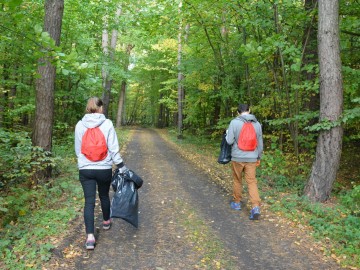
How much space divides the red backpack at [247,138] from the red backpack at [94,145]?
8.99 ft

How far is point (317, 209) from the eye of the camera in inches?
220

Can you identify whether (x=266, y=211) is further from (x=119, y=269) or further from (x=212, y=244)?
(x=119, y=269)

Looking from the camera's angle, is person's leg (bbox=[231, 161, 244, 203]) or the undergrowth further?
person's leg (bbox=[231, 161, 244, 203])

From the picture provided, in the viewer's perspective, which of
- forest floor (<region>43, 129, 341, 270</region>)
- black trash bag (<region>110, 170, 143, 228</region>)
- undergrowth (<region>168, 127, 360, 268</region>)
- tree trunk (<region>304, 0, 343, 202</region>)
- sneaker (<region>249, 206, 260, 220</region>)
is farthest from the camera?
tree trunk (<region>304, 0, 343, 202</region>)

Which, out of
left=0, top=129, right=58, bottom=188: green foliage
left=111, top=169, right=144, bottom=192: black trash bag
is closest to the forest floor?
left=111, top=169, right=144, bottom=192: black trash bag

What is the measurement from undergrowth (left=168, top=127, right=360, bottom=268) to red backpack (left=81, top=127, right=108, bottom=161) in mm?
3503

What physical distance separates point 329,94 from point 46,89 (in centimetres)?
608

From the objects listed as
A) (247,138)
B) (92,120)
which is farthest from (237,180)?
(92,120)

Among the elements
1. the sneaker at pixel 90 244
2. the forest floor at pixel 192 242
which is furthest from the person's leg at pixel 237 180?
the sneaker at pixel 90 244

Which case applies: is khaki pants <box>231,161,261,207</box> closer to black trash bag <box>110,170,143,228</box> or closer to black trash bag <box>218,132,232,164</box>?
black trash bag <box>218,132,232,164</box>

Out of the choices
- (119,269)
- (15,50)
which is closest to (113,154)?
(119,269)

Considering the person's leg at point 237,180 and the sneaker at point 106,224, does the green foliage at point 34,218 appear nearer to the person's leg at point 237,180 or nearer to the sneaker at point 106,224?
the sneaker at point 106,224

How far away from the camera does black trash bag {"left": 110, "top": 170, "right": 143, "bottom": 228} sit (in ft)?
14.7

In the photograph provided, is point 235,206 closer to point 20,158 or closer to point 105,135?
point 105,135
